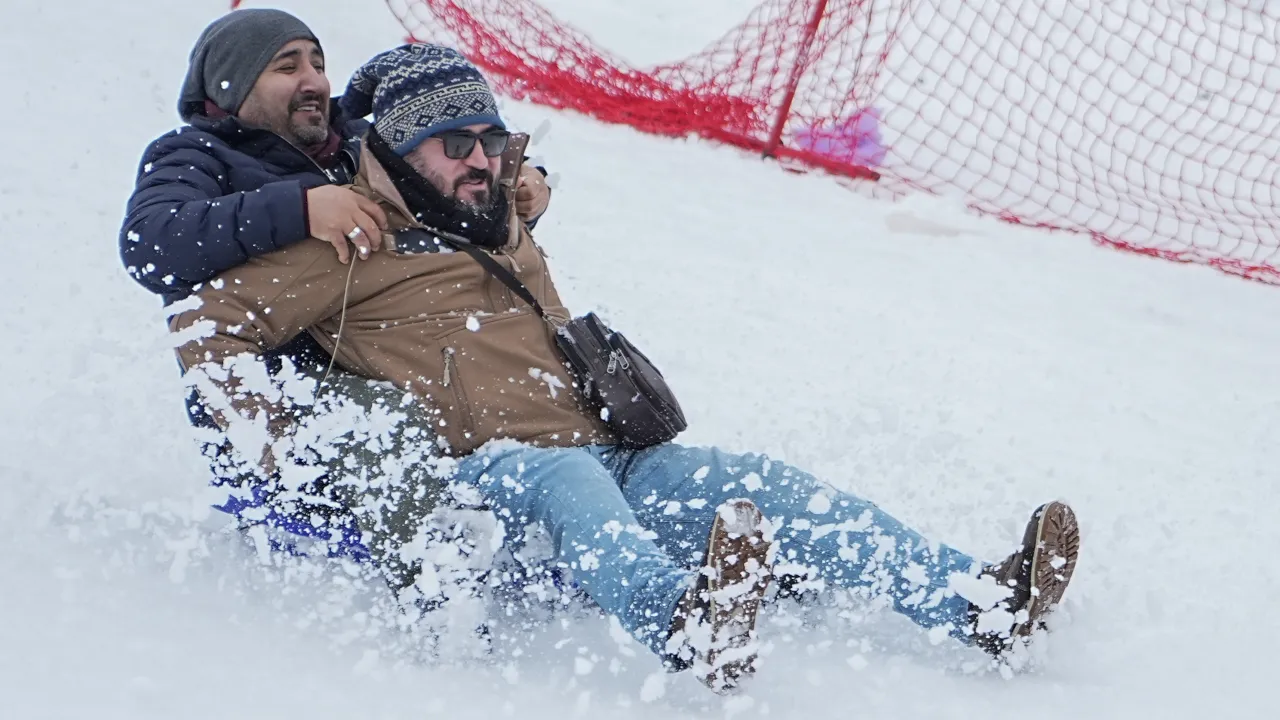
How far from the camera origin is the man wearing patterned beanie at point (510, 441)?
7.31ft

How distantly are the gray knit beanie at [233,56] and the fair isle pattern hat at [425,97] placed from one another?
1.09 feet

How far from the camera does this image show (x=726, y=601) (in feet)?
6.71

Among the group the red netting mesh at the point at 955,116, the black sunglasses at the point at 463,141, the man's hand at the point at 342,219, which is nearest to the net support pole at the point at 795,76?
the red netting mesh at the point at 955,116

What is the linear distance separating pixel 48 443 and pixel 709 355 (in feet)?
6.09

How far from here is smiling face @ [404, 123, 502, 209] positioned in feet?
8.54

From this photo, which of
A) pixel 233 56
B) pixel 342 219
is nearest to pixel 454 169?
pixel 342 219

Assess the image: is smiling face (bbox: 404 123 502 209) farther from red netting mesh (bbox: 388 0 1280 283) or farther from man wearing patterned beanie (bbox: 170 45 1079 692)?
red netting mesh (bbox: 388 0 1280 283)

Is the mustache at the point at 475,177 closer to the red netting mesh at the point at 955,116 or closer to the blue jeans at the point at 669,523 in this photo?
the blue jeans at the point at 669,523

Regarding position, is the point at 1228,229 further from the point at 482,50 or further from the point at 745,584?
the point at 745,584

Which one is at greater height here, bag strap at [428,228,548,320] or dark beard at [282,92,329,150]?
dark beard at [282,92,329,150]

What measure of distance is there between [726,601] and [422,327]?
86 cm

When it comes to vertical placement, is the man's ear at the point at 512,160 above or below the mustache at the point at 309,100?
above

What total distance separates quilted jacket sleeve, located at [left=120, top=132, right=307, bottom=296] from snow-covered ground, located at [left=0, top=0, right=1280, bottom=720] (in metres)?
0.16

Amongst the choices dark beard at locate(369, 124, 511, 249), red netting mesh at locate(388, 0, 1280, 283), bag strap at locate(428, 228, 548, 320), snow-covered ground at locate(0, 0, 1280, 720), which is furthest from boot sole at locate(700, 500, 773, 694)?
red netting mesh at locate(388, 0, 1280, 283)
